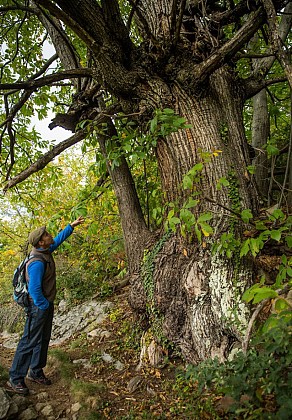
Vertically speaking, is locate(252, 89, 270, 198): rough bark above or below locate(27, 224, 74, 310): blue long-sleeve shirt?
above

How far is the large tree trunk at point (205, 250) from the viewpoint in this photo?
3129 millimetres

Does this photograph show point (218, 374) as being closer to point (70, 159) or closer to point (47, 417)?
point (47, 417)

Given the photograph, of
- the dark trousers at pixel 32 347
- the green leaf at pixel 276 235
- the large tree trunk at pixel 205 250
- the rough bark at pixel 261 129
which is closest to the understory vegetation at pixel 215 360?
the green leaf at pixel 276 235

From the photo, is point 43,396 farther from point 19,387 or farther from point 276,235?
point 276,235

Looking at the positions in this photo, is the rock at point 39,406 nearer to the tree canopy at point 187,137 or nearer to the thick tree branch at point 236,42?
the tree canopy at point 187,137

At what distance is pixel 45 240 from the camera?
4.09 m

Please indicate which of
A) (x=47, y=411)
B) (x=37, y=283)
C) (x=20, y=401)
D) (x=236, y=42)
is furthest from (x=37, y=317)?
(x=236, y=42)

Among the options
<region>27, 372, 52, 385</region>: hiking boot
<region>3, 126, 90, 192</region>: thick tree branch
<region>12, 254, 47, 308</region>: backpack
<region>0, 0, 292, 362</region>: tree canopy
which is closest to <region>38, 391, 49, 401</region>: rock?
<region>27, 372, 52, 385</region>: hiking boot

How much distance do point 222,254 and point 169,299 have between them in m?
0.90

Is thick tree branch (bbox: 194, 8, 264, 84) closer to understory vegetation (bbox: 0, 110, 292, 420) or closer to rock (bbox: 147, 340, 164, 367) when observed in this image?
understory vegetation (bbox: 0, 110, 292, 420)

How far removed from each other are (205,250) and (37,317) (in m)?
2.28

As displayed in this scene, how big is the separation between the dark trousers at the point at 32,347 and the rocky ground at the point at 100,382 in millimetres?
Answer: 224

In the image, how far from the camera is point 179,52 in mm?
3605

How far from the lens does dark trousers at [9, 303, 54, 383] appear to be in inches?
153
